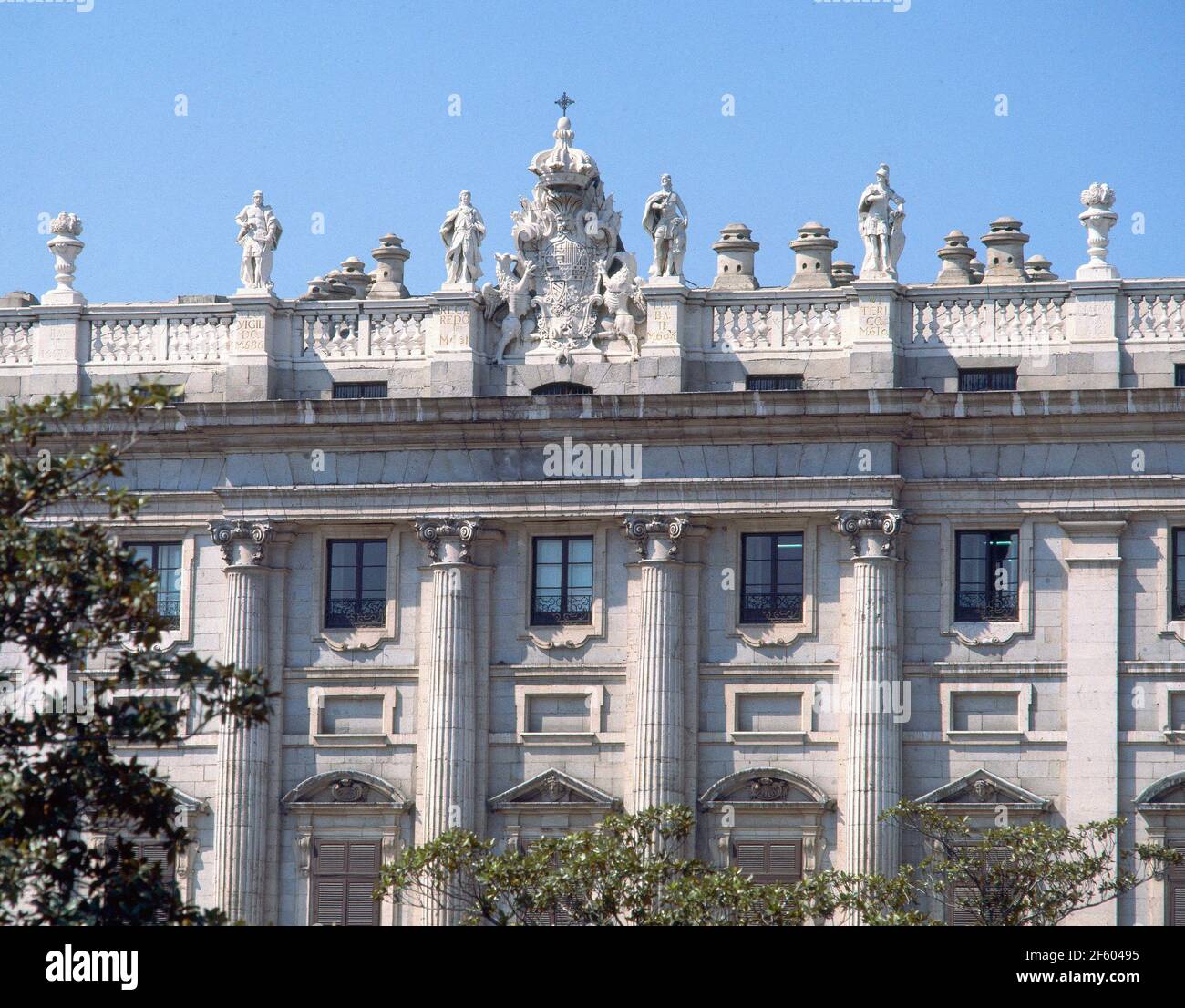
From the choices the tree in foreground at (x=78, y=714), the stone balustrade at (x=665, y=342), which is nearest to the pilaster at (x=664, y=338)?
the stone balustrade at (x=665, y=342)

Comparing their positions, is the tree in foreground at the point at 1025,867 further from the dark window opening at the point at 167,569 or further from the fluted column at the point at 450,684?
the dark window opening at the point at 167,569

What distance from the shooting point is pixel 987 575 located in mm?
54281

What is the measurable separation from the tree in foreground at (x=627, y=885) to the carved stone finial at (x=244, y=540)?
333 inches

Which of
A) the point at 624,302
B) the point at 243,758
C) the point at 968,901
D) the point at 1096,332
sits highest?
the point at 624,302

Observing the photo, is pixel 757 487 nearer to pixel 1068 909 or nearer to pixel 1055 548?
pixel 1055 548

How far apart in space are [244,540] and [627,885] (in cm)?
1294

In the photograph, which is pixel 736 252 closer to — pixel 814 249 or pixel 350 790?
pixel 814 249

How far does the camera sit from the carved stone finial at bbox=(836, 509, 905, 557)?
53594mm

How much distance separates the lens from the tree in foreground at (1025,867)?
1875 inches

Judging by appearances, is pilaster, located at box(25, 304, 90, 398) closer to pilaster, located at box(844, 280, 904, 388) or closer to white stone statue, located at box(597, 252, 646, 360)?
white stone statue, located at box(597, 252, 646, 360)

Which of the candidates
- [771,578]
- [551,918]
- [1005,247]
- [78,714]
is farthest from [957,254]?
[78,714]

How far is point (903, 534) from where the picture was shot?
54.2m

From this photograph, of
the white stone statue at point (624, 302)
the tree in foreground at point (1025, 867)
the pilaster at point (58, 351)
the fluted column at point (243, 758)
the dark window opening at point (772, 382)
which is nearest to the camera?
the tree in foreground at point (1025, 867)
